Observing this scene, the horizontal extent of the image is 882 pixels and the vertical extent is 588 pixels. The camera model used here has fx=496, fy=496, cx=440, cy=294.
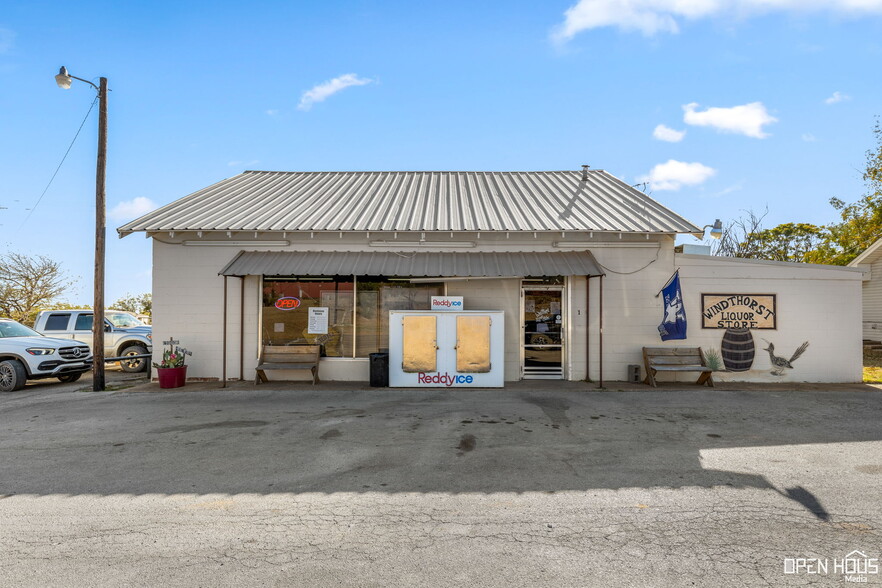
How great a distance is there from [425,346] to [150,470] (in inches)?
252

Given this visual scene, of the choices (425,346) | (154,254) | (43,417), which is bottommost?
(43,417)

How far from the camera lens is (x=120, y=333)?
14.9m

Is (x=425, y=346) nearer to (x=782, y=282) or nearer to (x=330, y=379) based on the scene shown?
(x=330, y=379)

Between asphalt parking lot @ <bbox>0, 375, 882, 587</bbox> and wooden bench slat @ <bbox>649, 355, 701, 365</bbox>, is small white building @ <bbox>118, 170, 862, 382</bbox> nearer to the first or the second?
wooden bench slat @ <bbox>649, 355, 701, 365</bbox>

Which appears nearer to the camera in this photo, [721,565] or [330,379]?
[721,565]

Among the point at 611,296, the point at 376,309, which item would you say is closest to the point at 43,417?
the point at 376,309

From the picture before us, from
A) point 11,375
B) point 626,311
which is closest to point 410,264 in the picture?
point 626,311

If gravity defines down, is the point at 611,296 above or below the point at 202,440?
above

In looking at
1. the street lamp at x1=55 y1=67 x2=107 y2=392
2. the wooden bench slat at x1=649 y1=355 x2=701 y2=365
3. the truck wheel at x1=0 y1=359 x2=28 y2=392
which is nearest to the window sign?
the street lamp at x1=55 y1=67 x2=107 y2=392

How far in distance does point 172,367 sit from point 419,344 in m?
5.81

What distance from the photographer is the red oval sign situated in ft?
40.6

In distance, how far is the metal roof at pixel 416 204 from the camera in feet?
40.5

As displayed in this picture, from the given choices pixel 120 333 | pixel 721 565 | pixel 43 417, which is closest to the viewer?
pixel 721 565

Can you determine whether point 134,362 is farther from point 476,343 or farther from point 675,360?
point 675,360
